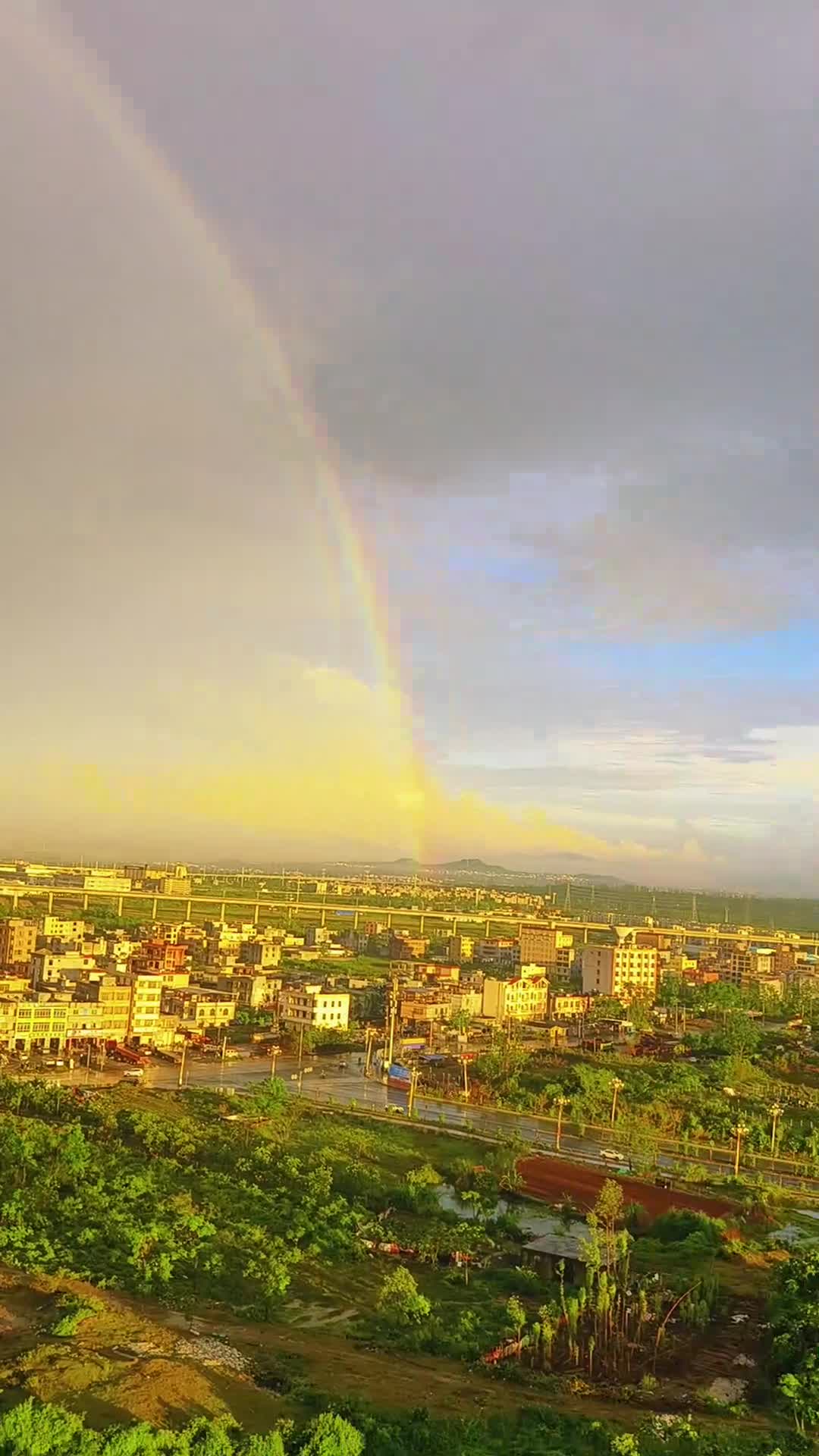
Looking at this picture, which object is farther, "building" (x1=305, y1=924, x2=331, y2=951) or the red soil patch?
"building" (x1=305, y1=924, x2=331, y2=951)

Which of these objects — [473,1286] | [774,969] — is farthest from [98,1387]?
[774,969]

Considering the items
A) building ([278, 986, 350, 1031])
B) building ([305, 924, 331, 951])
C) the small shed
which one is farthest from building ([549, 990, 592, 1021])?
the small shed

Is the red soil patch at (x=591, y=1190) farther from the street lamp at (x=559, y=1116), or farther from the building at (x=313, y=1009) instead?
the building at (x=313, y=1009)

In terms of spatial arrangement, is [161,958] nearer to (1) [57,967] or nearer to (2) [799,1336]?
(1) [57,967]

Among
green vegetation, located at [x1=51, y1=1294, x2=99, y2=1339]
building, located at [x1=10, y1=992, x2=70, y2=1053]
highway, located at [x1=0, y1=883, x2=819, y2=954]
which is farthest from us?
highway, located at [x1=0, y1=883, x2=819, y2=954]

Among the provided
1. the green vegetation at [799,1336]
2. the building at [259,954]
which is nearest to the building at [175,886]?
the building at [259,954]

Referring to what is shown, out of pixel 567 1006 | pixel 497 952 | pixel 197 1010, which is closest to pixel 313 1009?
pixel 197 1010

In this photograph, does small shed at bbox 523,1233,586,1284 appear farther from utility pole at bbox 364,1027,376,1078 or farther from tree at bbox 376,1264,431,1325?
utility pole at bbox 364,1027,376,1078
